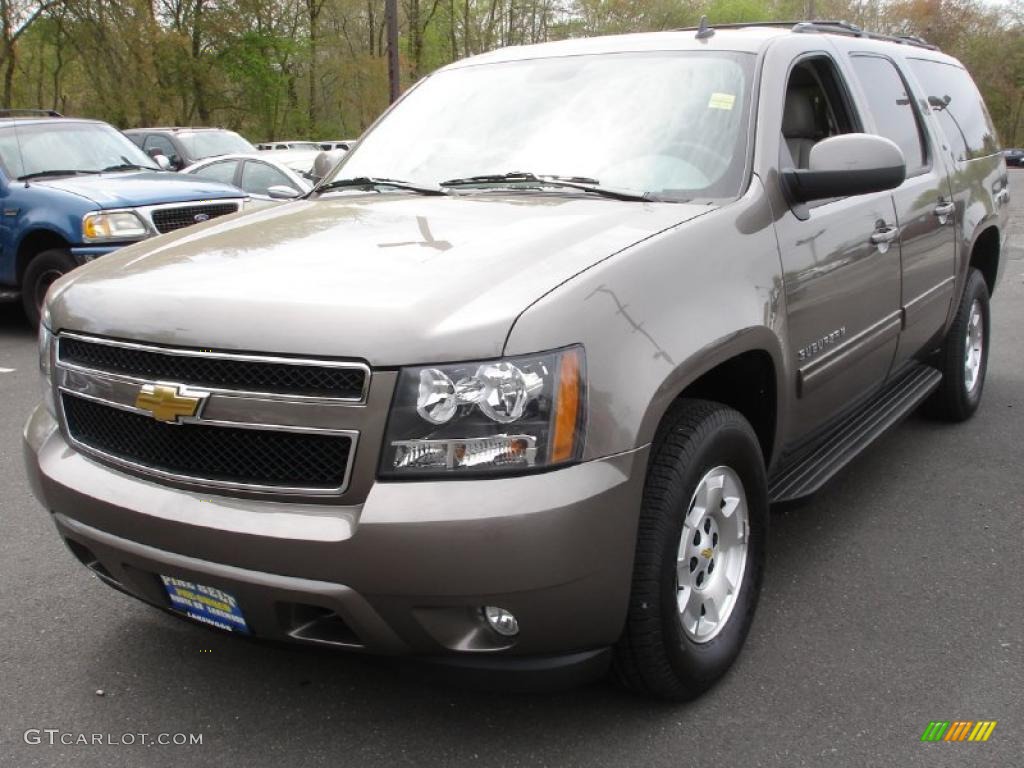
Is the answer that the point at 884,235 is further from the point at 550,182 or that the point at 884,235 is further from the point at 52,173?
the point at 52,173

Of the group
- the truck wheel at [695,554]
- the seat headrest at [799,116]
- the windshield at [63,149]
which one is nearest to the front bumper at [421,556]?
the truck wheel at [695,554]

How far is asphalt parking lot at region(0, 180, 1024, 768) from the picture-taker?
2.63m

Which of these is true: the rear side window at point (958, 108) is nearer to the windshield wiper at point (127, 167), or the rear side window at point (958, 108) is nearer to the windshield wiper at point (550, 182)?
the windshield wiper at point (550, 182)

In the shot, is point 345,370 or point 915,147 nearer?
point 345,370

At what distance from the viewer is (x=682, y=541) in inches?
106

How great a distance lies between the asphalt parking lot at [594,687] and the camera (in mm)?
2629

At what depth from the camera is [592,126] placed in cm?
345

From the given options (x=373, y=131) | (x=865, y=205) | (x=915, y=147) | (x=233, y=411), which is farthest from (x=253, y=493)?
(x=915, y=147)

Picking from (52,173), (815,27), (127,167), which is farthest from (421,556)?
(127,167)

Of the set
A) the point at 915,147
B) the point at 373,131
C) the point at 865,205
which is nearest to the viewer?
the point at 865,205

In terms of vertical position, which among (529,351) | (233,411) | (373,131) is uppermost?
(373,131)

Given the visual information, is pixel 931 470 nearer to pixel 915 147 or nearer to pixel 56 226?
pixel 915 147

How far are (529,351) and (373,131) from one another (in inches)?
88.1

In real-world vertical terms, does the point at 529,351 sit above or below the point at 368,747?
above
